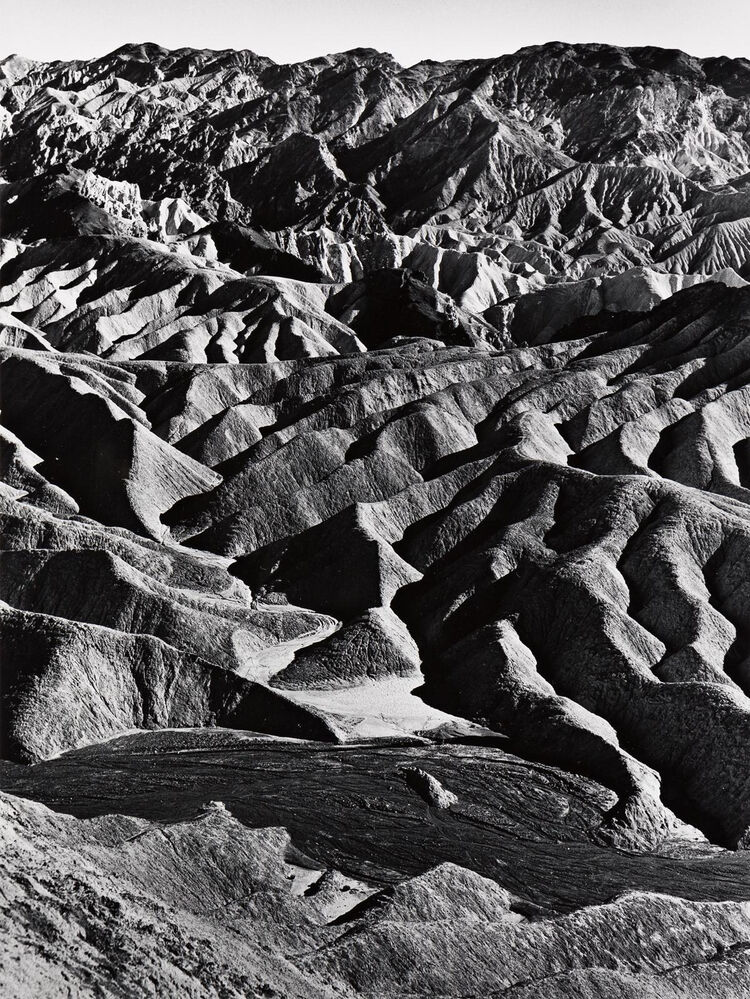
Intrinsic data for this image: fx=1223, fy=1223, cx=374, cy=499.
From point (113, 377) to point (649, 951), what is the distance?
56142 millimetres

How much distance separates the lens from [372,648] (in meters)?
42.5

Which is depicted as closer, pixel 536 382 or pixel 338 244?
pixel 536 382

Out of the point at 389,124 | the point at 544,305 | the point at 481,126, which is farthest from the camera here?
the point at 389,124

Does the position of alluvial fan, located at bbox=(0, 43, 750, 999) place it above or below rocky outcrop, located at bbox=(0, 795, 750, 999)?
above

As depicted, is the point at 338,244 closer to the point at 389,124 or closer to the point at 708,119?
the point at 389,124

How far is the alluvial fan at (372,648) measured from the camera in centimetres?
2420

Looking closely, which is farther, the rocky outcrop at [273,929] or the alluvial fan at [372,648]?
the alluvial fan at [372,648]

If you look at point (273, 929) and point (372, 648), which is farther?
point (372, 648)

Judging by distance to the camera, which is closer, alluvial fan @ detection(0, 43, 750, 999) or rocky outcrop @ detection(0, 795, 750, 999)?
rocky outcrop @ detection(0, 795, 750, 999)

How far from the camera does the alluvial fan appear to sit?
79.4 ft

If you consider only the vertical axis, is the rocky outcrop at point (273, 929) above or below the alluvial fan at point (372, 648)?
below

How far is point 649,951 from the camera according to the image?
25438mm

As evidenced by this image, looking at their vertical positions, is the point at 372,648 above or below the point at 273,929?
above

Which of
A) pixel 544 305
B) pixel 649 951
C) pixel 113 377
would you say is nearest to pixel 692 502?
pixel 649 951
